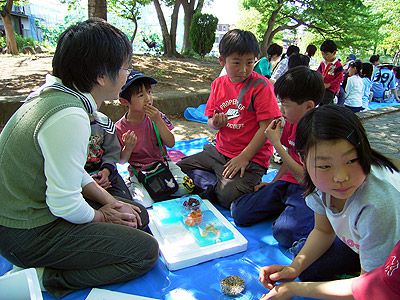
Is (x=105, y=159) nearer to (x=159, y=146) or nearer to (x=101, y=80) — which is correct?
(x=159, y=146)

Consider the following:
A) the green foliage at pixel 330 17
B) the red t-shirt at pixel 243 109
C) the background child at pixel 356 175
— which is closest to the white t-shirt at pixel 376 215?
the background child at pixel 356 175

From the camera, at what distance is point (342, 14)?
11.6 m

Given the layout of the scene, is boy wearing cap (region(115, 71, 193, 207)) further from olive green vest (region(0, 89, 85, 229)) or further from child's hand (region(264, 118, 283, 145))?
olive green vest (region(0, 89, 85, 229))

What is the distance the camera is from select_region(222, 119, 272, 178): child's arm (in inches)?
93.2

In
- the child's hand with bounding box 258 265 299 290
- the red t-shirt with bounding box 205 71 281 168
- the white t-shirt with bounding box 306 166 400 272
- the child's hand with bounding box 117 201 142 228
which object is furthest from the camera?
the red t-shirt with bounding box 205 71 281 168

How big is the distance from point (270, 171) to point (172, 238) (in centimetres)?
146

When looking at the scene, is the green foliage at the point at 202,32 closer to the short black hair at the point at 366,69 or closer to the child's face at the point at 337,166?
the short black hair at the point at 366,69

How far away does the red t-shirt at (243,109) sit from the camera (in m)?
2.36

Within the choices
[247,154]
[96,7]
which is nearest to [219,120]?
[247,154]

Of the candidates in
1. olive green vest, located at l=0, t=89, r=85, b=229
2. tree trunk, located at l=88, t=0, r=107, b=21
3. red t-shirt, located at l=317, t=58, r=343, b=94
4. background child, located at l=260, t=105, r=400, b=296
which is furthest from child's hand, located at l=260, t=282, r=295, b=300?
tree trunk, located at l=88, t=0, r=107, b=21

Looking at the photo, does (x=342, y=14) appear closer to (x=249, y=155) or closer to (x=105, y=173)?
(x=249, y=155)

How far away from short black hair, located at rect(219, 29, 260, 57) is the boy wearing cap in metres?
0.59

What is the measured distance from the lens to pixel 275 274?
1.36 metres

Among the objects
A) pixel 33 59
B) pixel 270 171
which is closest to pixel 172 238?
pixel 270 171
